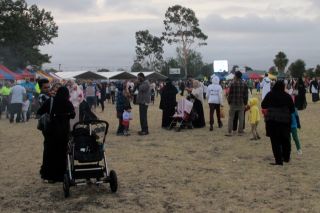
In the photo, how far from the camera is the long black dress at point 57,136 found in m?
7.00

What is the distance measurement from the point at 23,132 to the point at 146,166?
23.1 ft

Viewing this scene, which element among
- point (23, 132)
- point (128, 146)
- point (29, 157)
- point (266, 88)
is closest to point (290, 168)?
point (128, 146)

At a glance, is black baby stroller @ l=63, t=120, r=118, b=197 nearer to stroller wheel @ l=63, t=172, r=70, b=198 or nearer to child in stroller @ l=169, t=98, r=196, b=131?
stroller wheel @ l=63, t=172, r=70, b=198

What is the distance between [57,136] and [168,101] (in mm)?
7914

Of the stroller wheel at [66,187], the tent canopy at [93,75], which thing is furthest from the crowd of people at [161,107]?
the tent canopy at [93,75]

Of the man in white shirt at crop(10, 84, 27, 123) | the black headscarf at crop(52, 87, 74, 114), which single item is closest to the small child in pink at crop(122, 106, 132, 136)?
the man in white shirt at crop(10, 84, 27, 123)

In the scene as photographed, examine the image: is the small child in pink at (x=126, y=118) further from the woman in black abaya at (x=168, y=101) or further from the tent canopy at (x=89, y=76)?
the tent canopy at (x=89, y=76)

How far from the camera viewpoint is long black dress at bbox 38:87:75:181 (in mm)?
7000

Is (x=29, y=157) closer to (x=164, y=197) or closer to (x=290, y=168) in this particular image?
(x=164, y=197)

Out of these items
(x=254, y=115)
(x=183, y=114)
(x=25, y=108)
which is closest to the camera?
(x=254, y=115)

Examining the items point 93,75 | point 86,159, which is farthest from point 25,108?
point 93,75

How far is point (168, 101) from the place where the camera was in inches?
579

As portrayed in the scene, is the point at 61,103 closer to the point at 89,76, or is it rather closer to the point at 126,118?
the point at 126,118

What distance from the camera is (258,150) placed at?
34.1 ft
